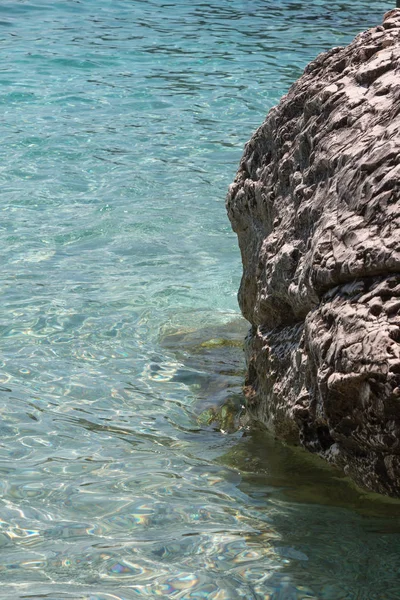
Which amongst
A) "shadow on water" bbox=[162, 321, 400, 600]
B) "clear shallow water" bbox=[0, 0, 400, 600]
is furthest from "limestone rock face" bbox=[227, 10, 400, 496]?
"clear shallow water" bbox=[0, 0, 400, 600]

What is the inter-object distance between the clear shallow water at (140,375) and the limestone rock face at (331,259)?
0.94ft

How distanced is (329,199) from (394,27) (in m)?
0.80

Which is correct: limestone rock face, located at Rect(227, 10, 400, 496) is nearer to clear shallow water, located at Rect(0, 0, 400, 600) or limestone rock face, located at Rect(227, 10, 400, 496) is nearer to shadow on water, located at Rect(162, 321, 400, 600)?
shadow on water, located at Rect(162, 321, 400, 600)

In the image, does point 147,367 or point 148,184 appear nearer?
point 147,367

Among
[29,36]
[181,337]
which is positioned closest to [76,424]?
[181,337]

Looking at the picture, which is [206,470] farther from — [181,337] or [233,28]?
[233,28]

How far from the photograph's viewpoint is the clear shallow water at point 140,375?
261 cm

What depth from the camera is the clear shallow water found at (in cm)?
261

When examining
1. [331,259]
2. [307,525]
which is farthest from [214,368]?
[331,259]

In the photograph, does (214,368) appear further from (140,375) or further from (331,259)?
(331,259)

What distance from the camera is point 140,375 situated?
438cm

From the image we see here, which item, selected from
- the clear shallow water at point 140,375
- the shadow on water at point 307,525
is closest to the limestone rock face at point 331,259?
the shadow on water at point 307,525

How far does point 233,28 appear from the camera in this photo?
14.1m

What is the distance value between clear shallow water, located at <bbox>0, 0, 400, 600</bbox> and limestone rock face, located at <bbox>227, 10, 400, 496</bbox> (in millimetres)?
286
